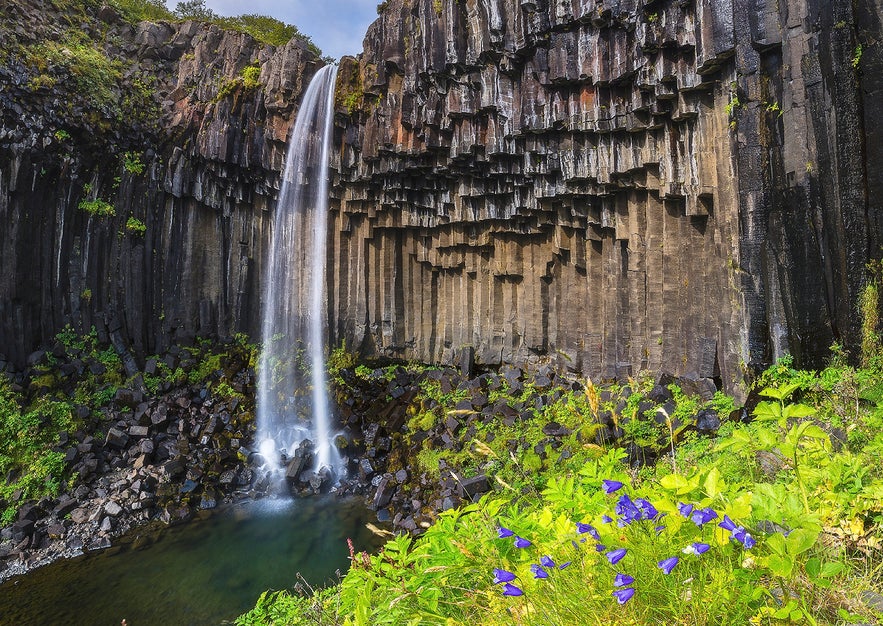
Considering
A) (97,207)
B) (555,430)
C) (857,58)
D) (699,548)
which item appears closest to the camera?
(699,548)

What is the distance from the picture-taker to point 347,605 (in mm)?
2256

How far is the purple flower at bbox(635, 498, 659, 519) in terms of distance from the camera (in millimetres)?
1454

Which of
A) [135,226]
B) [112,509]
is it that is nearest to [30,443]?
[112,509]

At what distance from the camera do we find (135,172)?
13555 mm

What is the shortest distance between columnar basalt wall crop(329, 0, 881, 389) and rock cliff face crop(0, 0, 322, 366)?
118 inches

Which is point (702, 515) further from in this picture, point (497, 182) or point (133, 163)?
point (133, 163)

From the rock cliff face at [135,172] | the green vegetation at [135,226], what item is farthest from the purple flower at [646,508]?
the green vegetation at [135,226]

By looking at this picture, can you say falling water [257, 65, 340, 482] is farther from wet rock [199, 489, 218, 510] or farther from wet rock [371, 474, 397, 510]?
wet rock [371, 474, 397, 510]

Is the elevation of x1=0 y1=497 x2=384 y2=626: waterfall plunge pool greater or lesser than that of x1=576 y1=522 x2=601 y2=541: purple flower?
lesser

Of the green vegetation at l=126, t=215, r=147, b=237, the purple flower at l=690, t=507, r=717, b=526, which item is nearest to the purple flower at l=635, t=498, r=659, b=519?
the purple flower at l=690, t=507, r=717, b=526

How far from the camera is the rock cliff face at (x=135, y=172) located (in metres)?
12.0

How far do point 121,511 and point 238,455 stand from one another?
2.50 m

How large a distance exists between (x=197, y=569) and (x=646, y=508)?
868 centimetres

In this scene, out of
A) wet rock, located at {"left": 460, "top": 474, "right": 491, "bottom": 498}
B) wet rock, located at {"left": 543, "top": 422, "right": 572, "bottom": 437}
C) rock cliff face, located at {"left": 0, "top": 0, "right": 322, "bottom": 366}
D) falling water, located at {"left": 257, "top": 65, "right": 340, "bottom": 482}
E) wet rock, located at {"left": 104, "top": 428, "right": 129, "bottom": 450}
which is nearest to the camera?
wet rock, located at {"left": 460, "top": 474, "right": 491, "bottom": 498}
